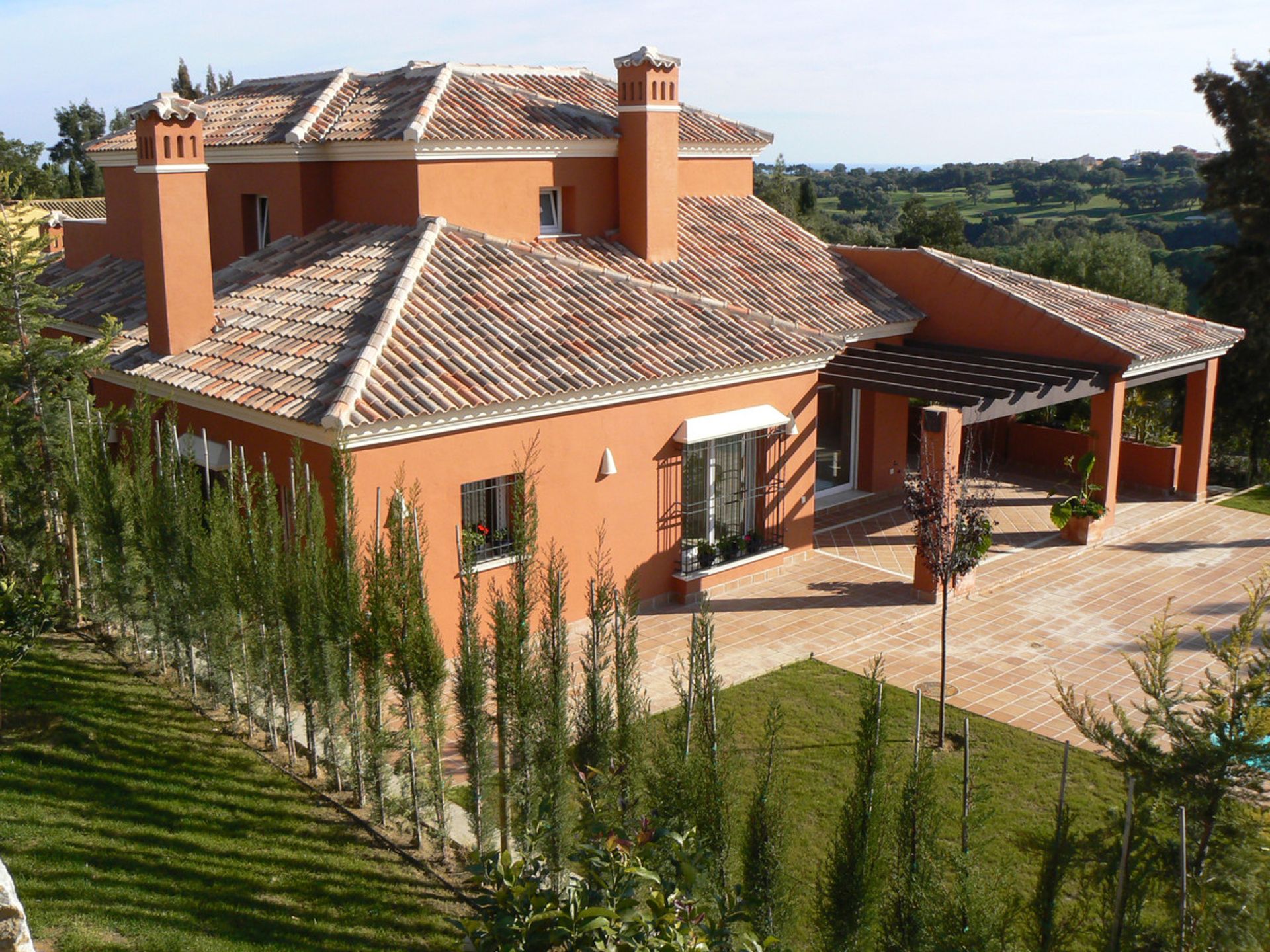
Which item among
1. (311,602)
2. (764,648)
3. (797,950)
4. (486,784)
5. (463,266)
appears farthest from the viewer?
(463,266)

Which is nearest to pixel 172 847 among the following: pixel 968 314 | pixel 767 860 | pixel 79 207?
pixel 767 860

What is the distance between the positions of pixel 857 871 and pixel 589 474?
911cm

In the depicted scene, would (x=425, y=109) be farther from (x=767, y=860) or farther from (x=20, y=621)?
(x=767, y=860)

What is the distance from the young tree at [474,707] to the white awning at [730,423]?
7225mm

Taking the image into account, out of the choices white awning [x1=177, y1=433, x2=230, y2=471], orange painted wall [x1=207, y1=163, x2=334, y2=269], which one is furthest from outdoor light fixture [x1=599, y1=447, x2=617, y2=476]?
orange painted wall [x1=207, y1=163, x2=334, y2=269]

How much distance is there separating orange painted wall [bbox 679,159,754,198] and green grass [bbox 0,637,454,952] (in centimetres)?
1485

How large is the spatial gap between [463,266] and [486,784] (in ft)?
30.6

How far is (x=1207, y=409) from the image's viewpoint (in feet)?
70.8

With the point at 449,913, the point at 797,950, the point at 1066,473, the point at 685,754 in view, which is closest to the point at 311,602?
the point at 449,913

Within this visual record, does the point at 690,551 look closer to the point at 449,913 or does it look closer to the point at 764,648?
the point at 764,648

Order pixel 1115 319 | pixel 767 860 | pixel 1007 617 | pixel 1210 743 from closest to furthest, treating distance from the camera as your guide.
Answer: pixel 1210 743
pixel 767 860
pixel 1007 617
pixel 1115 319

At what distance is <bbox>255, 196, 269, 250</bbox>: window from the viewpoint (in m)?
19.6

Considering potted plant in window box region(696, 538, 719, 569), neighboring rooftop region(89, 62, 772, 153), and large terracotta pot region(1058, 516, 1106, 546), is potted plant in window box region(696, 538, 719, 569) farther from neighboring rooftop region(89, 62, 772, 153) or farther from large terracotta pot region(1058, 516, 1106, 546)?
neighboring rooftop region(89, 62, 772, 153)

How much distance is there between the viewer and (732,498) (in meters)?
17.1
